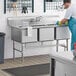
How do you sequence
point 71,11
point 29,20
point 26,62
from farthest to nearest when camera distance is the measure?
1. point 29,20
2. point 26,62
3. point 71,11

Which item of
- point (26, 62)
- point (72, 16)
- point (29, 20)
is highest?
point (72, 16)

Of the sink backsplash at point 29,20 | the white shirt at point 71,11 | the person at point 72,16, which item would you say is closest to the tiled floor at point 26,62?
the sink backsplash at point 29,20

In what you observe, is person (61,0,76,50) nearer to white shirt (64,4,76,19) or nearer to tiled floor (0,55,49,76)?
A: white shirt (64,4,76,19)

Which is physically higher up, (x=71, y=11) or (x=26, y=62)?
(x=71, y=11)

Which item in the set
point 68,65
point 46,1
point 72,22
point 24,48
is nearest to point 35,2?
point 46,1

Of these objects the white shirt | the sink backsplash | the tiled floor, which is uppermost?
the white shirt

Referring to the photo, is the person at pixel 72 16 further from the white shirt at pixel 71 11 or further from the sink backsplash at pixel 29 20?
the sink backsplash at pixel 29 20

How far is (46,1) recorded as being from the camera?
6605 millimetres

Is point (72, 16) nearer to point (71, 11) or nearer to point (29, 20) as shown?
point (71, 11)

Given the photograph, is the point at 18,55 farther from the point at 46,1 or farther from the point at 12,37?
the point at 46,1

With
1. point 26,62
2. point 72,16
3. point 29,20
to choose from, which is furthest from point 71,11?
point 26,62

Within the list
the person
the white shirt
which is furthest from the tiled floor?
the white shirt

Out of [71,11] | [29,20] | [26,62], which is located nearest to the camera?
[71,11]

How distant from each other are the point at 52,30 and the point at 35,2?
974 mm
